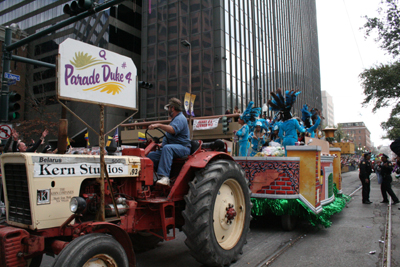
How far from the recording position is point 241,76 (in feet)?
86.4

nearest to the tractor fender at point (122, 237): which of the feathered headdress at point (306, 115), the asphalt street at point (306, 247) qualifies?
the asphalt street at point (306, 247)

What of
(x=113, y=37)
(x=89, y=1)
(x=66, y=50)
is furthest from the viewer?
(x=113, y=37)

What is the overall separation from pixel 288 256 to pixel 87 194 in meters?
2.91

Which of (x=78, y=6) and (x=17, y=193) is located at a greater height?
(x=78, y=6)

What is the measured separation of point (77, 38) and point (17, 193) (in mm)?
28106

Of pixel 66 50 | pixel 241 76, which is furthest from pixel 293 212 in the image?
pixel 241 76

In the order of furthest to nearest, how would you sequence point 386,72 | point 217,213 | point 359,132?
1. point 359,132
2. point 386,72
3. point 217,213

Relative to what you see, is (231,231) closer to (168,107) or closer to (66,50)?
(168,107)

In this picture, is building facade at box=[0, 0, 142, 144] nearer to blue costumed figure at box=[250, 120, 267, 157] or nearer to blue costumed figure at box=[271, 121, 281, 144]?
blue costumed figure at box=[271, 121, 281, 144]

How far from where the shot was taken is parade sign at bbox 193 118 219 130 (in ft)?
70.6

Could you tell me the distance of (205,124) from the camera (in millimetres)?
22047

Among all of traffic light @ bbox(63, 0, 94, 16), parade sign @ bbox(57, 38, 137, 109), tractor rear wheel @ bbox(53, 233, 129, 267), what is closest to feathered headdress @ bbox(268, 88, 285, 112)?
traffic light @ bbox(63, 0, 94, 16)

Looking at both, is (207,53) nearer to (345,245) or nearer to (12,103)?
(12,103)

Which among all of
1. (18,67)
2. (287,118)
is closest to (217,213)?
(287,118)
